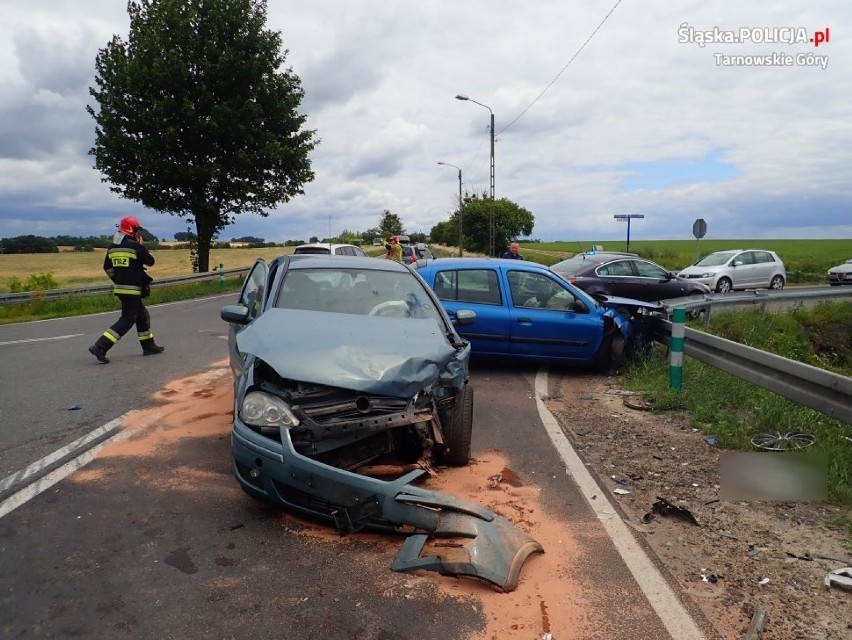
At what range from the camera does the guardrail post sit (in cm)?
780

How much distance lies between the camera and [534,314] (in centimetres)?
885

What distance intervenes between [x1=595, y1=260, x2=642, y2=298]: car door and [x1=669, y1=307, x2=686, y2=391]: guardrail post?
29.9ft

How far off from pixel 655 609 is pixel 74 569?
9.78ft

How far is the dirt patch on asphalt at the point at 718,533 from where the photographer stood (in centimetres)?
324

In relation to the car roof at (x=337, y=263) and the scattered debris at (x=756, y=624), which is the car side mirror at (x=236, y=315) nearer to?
the car roof at (x=337, y=263)

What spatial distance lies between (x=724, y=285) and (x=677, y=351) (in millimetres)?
17122

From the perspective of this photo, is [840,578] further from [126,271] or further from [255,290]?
[126,271]

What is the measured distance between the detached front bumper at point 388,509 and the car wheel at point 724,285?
21524 mm

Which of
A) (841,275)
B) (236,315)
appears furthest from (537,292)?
(841,275)

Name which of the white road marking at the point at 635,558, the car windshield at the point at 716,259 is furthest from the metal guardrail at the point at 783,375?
the car windshield at the point at 716,259

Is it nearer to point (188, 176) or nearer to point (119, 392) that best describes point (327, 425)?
point (119, 392)

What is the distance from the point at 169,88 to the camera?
82.5 feet

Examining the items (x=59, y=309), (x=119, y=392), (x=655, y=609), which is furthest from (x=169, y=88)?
(x=655, y=609)

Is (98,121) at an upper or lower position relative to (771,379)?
upper
